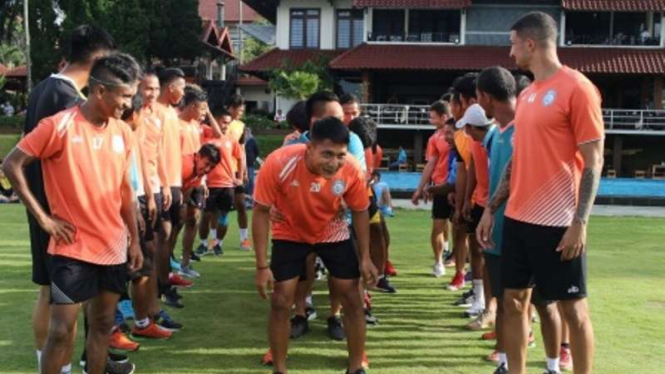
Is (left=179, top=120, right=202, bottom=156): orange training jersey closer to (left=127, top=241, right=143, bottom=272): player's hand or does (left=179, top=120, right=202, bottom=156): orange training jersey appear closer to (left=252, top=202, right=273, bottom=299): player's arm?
(left=252, top=202, right=273, bottom=299): player's arm

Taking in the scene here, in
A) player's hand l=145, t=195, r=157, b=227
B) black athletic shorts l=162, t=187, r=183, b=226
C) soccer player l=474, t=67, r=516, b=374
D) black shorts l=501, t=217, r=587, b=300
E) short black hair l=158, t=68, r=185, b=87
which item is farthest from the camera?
short black hair l=158, t=68, r=185, b=87

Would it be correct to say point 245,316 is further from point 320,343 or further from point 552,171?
point 552,171

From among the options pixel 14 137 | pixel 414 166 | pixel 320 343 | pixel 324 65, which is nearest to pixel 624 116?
pixel 414 166

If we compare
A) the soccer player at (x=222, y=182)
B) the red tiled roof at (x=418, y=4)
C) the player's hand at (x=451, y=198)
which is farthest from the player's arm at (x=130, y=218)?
the red tiled roof at (x=418, y=4)

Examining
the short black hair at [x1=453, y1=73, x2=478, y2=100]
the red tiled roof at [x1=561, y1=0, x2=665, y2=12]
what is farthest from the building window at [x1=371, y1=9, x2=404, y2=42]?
the short black hair at [x1=453, y1=73, x2=478, y2=100]

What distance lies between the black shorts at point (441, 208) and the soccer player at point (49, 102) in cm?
487

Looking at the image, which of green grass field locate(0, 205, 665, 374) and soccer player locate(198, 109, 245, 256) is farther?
soccer player locate(198, 109, 245, 256)

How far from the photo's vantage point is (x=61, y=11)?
39812 mm

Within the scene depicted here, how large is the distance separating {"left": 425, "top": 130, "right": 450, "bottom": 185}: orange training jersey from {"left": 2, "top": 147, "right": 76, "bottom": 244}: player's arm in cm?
559

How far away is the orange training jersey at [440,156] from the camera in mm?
9256

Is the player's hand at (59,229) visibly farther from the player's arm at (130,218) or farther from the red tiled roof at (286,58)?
the red tiled roof at (286,58)

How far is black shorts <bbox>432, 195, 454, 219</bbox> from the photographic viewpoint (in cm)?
895

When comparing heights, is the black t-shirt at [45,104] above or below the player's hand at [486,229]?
above

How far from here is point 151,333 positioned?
6.34m
